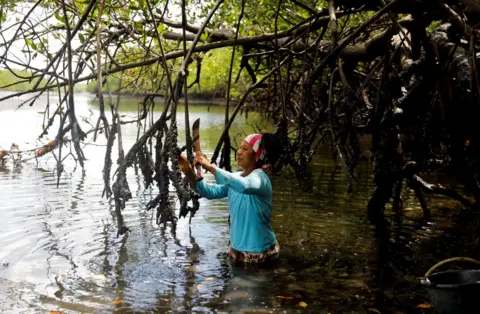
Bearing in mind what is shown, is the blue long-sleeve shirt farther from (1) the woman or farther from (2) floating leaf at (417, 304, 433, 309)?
(2) floating leaf at (417, 304, 433, 309)

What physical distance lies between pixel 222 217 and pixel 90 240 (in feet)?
6.20

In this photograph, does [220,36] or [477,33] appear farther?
[220,36]

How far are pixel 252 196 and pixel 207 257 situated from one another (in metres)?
1.03

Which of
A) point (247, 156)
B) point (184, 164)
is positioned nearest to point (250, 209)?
point (247, 156)

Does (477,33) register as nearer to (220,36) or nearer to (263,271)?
(263,271)

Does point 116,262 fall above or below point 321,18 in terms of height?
below

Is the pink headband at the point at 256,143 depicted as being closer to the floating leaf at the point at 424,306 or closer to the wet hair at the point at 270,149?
the wet hair at the point at 270,149

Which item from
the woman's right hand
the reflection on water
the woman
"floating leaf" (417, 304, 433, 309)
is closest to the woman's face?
the woman

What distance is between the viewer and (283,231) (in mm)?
6824

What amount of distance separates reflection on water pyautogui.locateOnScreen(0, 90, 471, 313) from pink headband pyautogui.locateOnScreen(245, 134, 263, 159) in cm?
98

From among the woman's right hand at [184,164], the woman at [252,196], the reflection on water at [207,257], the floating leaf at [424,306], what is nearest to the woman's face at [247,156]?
the woman at [252,196]

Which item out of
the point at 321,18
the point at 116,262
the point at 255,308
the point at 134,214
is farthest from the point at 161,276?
the point at 321,18

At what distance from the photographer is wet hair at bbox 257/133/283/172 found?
498cm

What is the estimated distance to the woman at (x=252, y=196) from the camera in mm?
4875
